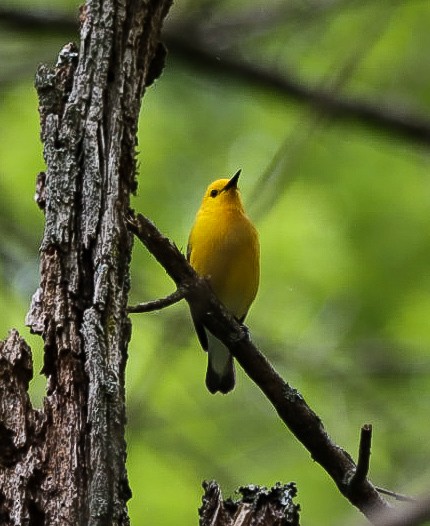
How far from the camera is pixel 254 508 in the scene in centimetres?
298

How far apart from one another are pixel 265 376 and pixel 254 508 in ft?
2.52

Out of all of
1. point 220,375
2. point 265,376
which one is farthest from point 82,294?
point 220,375

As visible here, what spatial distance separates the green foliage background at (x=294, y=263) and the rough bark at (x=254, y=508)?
4.08m

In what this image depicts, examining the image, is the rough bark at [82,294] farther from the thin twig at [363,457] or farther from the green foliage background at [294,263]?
the green foliage background at [294,263]

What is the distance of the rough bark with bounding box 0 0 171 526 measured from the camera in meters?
2.97

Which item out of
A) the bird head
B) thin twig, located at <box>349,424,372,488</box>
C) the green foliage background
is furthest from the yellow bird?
thin twig, located at <box>349,424,372,488</box>

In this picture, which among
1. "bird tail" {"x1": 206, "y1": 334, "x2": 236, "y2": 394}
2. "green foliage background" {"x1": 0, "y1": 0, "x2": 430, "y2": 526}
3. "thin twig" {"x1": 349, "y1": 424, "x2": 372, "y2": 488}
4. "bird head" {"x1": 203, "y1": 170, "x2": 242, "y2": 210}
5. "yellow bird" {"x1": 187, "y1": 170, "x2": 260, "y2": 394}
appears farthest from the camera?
"green foliage background" {"x1": 0, "y1": 0, "x2": 430, "y2": 526}

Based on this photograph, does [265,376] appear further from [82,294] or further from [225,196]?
[225,196]

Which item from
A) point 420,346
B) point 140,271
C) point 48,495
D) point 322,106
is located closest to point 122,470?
point 48,495

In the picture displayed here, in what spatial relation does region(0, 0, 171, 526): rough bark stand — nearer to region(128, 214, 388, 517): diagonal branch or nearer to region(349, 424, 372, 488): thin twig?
region(128, 214, 388, 517): diagonal branch

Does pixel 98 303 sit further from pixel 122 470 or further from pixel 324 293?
pixel 324 293

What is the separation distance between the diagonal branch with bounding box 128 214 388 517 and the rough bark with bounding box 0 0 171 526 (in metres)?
0.14

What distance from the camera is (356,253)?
816 centimetres

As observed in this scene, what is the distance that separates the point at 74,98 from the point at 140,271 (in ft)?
13.9
